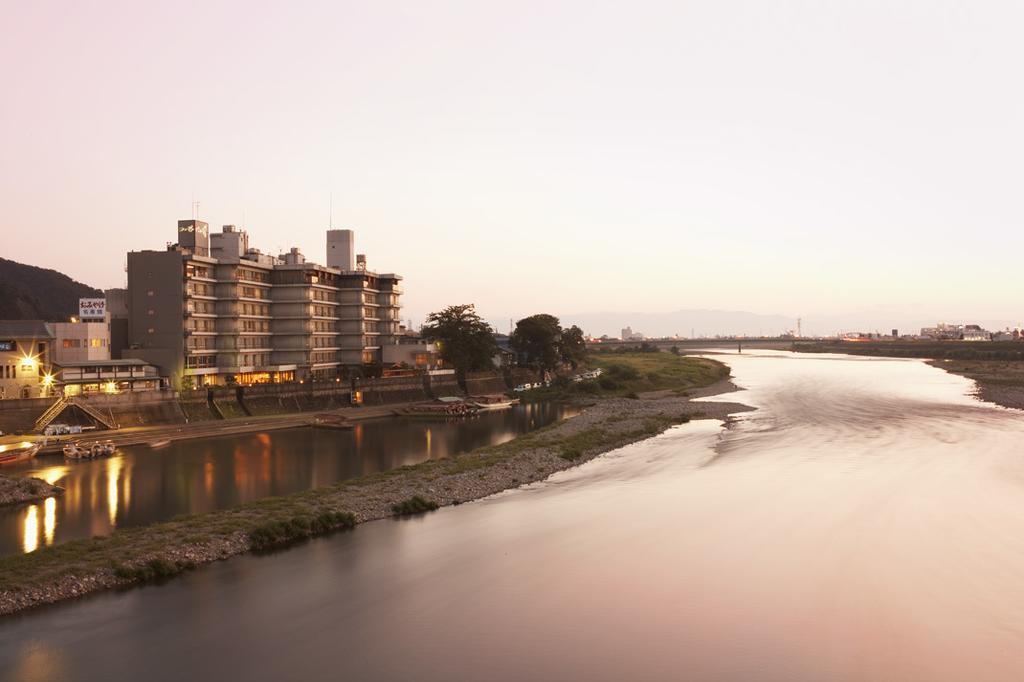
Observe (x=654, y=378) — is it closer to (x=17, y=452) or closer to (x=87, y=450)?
(x=87, y=450)

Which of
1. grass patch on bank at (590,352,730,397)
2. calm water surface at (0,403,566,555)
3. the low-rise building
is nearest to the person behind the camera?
calm water surface at (0,403,566,555)

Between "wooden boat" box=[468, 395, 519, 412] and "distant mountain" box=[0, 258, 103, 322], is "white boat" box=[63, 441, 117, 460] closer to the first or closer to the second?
"wooden boat" box=[468, 395, 519, 412]

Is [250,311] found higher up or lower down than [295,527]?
higher up

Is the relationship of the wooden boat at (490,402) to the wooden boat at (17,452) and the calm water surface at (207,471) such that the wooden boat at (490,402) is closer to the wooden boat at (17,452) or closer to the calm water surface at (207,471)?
the calm water surface at (207,471)

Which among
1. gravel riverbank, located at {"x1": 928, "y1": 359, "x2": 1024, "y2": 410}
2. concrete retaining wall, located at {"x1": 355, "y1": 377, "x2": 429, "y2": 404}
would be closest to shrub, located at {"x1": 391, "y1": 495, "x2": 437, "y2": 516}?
concrete retaining wall, located at {"x1": 355, "y1": 377, "x2": 429, "y2": 404}

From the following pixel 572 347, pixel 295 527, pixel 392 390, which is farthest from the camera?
pixel 572 347

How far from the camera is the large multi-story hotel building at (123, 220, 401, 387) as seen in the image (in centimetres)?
6375

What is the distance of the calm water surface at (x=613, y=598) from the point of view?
737 inches

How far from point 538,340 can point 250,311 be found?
142 feet

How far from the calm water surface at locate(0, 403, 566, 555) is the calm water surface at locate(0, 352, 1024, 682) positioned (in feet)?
29.6

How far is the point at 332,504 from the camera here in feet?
108

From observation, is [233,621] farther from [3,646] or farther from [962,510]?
[962,510]

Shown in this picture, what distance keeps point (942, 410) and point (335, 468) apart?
195ft

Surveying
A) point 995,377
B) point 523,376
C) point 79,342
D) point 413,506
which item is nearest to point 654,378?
point 523,376
